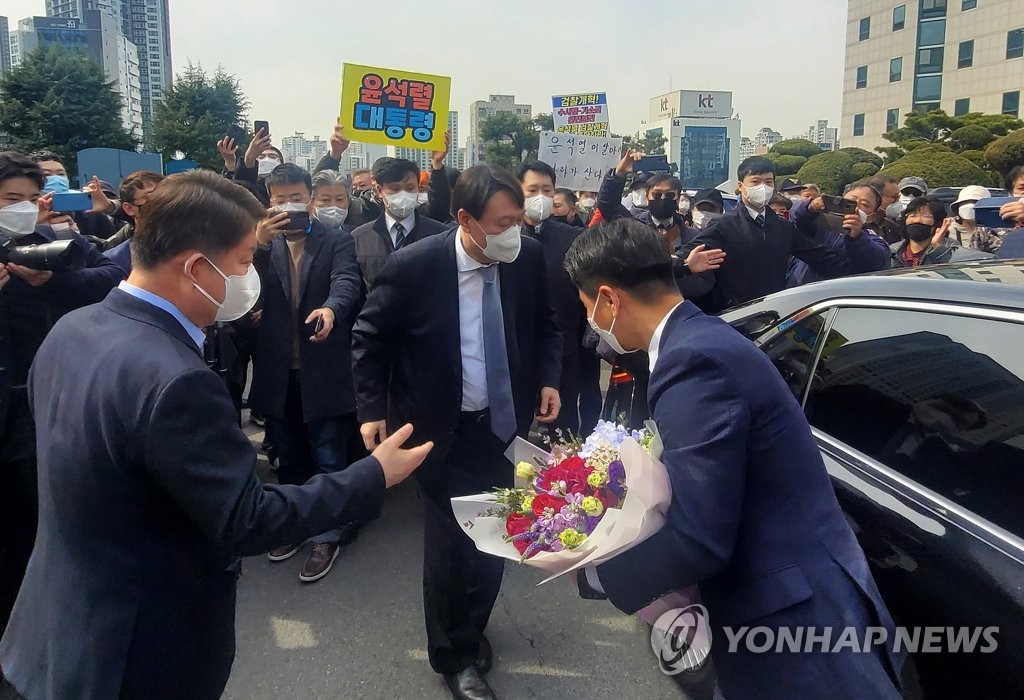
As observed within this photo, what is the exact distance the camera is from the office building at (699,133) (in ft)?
235

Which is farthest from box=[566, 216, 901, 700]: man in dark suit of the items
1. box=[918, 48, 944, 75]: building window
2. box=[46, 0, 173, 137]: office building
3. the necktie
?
box=[46, 0, 173, 137]: office building

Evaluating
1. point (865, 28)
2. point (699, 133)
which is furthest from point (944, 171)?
point (699, 133)

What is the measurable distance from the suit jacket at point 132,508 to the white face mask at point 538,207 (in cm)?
363

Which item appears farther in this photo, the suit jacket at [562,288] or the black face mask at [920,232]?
the black face mask at [920,232]

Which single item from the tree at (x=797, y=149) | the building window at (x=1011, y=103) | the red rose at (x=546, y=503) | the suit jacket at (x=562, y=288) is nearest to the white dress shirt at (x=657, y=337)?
the red rose at (x=546, y=503)

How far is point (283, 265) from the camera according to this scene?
12.5 feet

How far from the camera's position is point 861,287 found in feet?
7.23

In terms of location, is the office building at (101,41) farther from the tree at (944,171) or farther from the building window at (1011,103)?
the building window at (1011,103)

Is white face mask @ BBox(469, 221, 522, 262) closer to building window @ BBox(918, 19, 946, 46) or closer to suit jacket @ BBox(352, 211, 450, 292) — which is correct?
suit jacket @ BBox(352, 211, 450, 292)

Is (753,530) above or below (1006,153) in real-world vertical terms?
below

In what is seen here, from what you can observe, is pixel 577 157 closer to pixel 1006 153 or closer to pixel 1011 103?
pixel 1006 153

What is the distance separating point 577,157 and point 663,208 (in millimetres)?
1452

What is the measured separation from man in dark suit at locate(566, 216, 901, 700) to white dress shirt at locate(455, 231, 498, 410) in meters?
1.27

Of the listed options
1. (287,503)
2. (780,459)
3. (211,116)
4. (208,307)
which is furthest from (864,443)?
(211,116)
